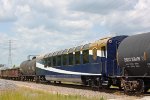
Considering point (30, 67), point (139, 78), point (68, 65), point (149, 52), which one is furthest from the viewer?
point (30, 67)

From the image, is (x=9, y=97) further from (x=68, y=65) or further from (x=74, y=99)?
(x=68, y=65)

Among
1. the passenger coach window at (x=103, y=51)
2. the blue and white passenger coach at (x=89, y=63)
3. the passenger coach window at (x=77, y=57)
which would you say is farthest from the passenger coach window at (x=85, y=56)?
the passenger coach window at (x=103, y=51)

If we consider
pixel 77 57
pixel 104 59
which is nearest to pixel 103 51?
pixel 104 59

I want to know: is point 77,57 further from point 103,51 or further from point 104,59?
point 104,59

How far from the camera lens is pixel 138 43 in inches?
A: 916

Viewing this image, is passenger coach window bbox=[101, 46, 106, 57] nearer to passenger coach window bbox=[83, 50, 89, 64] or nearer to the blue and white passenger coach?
the blue and white passenger coach

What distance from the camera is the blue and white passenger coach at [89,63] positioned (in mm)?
28109

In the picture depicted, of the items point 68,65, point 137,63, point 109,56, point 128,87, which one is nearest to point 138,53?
point 137,63

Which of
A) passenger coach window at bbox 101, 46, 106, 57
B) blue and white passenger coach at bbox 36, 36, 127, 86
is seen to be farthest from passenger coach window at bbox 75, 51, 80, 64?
passenger coach window at bbox 101, 46, 106, 57

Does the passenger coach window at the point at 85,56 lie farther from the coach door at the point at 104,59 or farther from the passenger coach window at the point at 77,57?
the coach door at the point at 104,59

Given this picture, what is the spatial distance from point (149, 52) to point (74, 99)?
5.79 metres

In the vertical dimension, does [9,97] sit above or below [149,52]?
below

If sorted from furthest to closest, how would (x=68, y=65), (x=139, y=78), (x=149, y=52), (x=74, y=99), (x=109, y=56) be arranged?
(x=68, y=65)
(x=109, y=56)
(x=139, y=78)
(x=149, y=52)
(x=74, y=99)

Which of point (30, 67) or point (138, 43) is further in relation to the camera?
point (30, 67)
